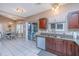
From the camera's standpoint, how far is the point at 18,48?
2.71m

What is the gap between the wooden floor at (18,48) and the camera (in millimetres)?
2650

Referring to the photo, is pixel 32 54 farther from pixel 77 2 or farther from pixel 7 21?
pixel 77 2

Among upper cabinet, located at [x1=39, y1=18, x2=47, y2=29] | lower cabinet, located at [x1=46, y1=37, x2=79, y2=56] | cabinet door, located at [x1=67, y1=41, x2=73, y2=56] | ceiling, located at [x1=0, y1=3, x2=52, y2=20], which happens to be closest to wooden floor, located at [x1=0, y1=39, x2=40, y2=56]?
lower cabinet, located at [x1=46, y1=37, x2=79, y2=56]

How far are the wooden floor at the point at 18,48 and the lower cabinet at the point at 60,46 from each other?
0.31m

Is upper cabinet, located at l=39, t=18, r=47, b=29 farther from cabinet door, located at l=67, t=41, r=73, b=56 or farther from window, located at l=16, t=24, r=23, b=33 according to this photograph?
cabinet door, located at l=67, t=41, r=73, b=56

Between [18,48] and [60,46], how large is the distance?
3.24 ft

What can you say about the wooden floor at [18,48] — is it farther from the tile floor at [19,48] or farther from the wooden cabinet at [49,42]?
the wooden cabinet at [49,42]

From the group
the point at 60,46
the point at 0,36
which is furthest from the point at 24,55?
the point at 60,46

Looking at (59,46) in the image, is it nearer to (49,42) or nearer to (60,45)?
(60,45)

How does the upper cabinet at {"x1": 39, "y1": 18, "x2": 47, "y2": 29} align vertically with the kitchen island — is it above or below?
above

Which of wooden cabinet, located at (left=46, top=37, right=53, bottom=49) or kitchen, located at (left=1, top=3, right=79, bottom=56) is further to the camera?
wooden cabinet, located at (left=46, top=37, right=53, bottom=49)

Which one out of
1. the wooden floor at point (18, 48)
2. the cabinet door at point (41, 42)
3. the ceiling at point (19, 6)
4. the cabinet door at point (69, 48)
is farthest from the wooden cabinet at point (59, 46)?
the ceiling at point (19, 6)

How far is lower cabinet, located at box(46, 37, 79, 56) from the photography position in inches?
104

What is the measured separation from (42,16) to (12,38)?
2.82 ft
